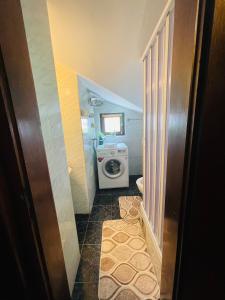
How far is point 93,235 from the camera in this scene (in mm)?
2029

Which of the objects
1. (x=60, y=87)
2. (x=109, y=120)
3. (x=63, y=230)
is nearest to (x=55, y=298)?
(x=63, y=230)

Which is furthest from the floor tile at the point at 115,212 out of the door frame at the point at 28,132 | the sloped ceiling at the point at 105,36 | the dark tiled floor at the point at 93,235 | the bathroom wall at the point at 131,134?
the sloped ceiling at the point at 105,36

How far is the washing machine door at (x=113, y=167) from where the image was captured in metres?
3.05

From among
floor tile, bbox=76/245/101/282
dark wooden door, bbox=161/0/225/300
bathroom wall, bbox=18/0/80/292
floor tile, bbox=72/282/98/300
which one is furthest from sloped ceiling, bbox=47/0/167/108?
floor tile, bbox=72/282/98/300

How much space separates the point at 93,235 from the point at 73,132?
4.46 ft

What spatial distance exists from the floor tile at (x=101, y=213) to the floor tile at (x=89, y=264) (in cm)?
51

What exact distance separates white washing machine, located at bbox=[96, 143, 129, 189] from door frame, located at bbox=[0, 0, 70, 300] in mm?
2157

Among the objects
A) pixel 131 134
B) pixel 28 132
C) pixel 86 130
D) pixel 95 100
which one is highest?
pixel 95 100

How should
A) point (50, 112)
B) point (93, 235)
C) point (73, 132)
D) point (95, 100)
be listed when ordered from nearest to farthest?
point (50, 112), point (93, 235), point (73, 132), point (95, 100)

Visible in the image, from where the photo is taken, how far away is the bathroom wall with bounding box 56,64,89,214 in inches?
78.7

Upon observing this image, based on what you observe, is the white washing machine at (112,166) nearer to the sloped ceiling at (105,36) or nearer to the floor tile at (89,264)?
the sloped ceiling at (105,36)

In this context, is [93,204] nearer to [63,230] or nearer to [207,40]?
[63,230]

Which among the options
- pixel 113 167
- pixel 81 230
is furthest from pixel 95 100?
pixel 81 230

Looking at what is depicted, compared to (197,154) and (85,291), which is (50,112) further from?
(85,291)
